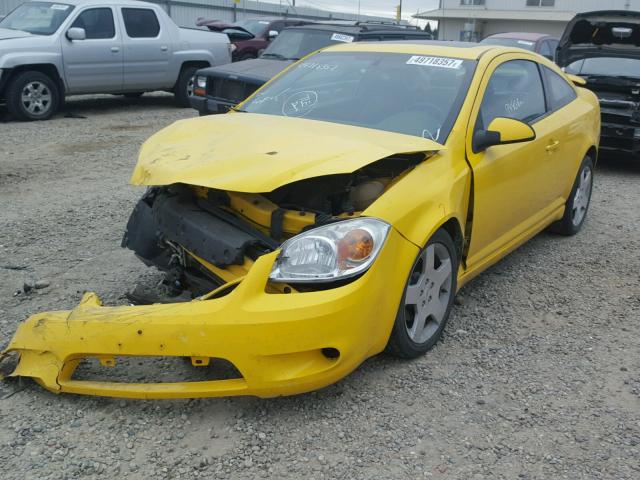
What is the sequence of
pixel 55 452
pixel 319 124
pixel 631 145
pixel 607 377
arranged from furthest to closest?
1. pixel 631 145
2. pixel 319 124
3. pixel 607 377
4. pixel 55 452

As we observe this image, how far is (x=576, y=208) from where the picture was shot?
5.74 meters

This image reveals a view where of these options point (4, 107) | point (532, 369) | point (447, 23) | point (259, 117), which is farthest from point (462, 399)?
point (447, 23)

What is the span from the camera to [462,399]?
10.6 feet

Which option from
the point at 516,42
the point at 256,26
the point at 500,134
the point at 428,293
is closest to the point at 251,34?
the point at 256,26

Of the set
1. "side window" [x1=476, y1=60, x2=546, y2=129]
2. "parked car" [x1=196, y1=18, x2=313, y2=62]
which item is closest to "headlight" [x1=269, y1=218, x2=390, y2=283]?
"side window" [x1=476, y1=60, x2=546, y2=129]

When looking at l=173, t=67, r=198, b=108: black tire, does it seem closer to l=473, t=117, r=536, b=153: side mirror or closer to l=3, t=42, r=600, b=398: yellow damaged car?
l=3, t=42, r=600, b=398: yellow damaged car

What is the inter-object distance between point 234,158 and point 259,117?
3.12ft

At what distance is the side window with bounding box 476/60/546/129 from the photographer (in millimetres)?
4152

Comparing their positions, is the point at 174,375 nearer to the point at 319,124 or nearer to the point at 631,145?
the point at 319,124

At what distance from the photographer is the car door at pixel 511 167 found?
3.94 m

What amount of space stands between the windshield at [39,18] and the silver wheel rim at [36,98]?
0.92 metres

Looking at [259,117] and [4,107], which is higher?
[259,117]

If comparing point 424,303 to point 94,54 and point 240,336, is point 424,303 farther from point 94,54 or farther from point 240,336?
point 94,54

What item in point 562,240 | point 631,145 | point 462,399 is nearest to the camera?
point 462,399
